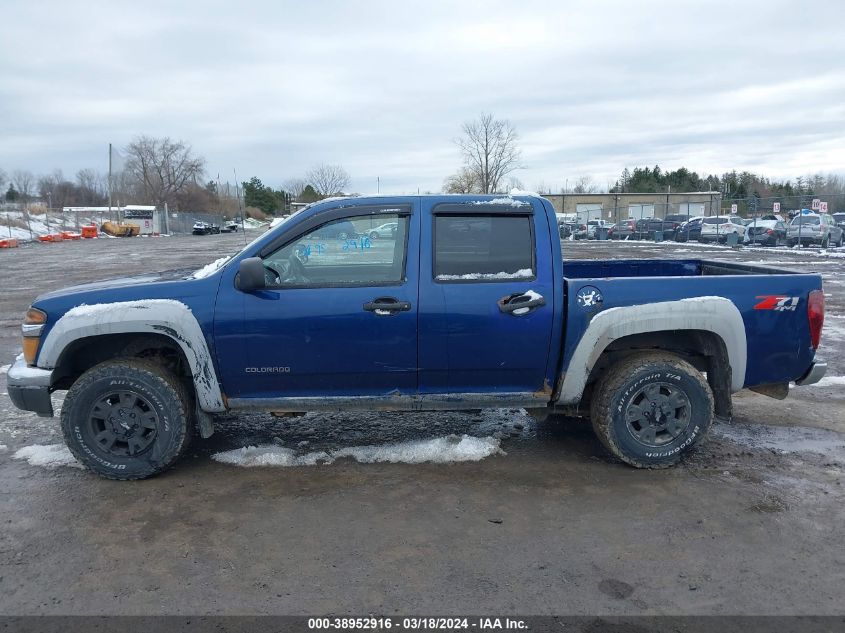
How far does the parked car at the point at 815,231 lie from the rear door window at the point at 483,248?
2856 centimetres

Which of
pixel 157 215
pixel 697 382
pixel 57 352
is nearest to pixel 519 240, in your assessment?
pixel 697 382

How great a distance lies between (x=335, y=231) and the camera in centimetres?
427

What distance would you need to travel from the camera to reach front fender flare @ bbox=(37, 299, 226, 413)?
4074mm

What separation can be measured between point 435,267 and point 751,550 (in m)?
2.43

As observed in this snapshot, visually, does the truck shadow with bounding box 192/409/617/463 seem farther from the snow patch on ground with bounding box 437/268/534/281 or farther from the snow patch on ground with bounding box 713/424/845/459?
the snow patch on ground with bounding box 437/268/534/281

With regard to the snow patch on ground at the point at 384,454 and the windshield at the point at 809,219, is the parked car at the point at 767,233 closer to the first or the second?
the windshield at the point at 809,219

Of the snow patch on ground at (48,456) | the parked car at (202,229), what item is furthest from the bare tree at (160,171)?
the snow patch on ground at (48,456)

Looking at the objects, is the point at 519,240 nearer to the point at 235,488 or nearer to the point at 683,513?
the point at 683,513

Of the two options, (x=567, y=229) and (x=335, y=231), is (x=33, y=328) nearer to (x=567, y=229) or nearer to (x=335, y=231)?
(x=335, y=231)

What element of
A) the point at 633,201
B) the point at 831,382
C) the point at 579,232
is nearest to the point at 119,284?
the point at 831,382

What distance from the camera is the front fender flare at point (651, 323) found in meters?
4.19

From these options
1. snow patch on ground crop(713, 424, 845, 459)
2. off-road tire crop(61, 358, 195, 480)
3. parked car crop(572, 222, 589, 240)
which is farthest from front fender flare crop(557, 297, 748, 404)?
parked car crop(572, 222, 589, 240)

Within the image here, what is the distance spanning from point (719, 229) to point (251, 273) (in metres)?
32.8

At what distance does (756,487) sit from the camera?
13.5ft
